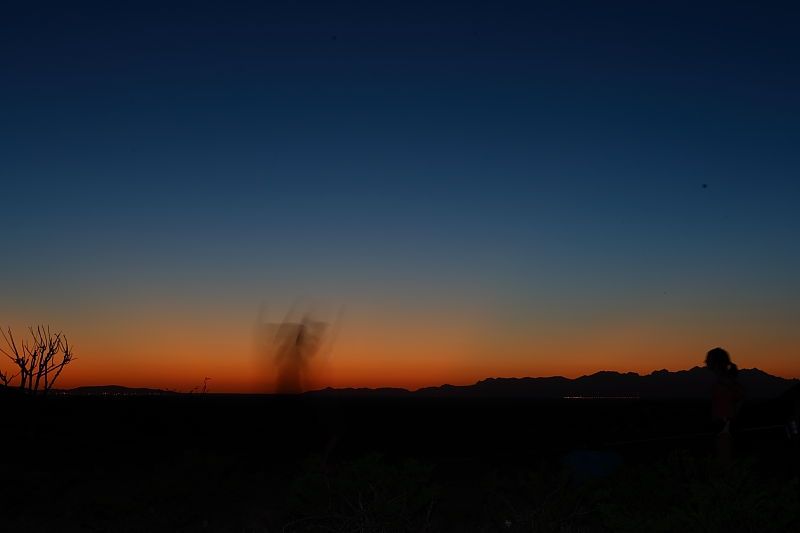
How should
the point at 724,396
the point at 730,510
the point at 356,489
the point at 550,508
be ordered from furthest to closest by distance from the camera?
the point at 356,489
the point at 550,508
the point at 724,396
the point at 730,510

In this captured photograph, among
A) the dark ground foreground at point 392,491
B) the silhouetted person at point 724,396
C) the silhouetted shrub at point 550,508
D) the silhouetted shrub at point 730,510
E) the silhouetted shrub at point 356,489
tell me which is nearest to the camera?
the silhouetted shrub at point 730,510

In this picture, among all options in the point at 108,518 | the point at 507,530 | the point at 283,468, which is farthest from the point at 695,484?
the point at 283,468

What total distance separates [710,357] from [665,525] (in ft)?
5.43

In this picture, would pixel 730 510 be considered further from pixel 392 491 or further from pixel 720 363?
pixel 392 491

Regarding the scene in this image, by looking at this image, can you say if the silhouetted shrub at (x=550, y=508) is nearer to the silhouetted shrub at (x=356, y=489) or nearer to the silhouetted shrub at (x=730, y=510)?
the silhouetted shrub at (x=730, y=510)

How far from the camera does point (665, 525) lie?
6.85 m

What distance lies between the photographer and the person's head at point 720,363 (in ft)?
23.9

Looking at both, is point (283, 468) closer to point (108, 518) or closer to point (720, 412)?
point (108, 518)

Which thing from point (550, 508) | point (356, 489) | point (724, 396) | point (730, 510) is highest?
point (724, 396)

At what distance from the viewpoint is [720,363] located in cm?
733

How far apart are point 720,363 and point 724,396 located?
0.31m

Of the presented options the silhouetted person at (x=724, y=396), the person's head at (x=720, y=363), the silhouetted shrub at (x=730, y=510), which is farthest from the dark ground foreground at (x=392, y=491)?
the person's head at (x=720, y=363)

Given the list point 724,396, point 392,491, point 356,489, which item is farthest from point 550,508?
point 724,396

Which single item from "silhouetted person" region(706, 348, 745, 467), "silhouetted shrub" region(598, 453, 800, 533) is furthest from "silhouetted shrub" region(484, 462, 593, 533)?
"silhouetted person" region(706, 348, 745, 467)
